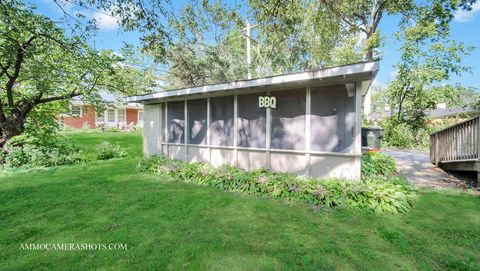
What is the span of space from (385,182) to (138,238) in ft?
14.3

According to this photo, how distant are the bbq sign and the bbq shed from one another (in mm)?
23

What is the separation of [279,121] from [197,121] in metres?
2.67

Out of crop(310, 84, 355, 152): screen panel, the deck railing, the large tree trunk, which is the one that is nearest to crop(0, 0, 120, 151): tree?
the large tree trunk

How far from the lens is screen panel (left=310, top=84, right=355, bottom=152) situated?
4.64m

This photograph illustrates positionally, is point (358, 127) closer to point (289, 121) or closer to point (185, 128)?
point (289, 121)

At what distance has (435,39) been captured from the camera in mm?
11633

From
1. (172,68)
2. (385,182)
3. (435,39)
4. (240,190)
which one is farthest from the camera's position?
(172,68)

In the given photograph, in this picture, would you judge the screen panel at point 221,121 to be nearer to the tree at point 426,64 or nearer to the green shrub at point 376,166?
the green shrub at point 376,166

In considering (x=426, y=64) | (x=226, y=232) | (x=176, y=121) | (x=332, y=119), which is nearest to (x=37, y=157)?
(x=176, y=121)

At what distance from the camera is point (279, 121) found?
5543 mm

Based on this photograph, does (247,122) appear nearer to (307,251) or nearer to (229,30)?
(307,251)

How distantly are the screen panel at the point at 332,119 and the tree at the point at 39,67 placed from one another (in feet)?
16.2

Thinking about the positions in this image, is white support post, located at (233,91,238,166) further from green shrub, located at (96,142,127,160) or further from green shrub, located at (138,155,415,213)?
green shrub, located at (96,142,127,160)

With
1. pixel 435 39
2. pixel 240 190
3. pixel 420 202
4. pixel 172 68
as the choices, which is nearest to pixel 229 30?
pixel 172 68
